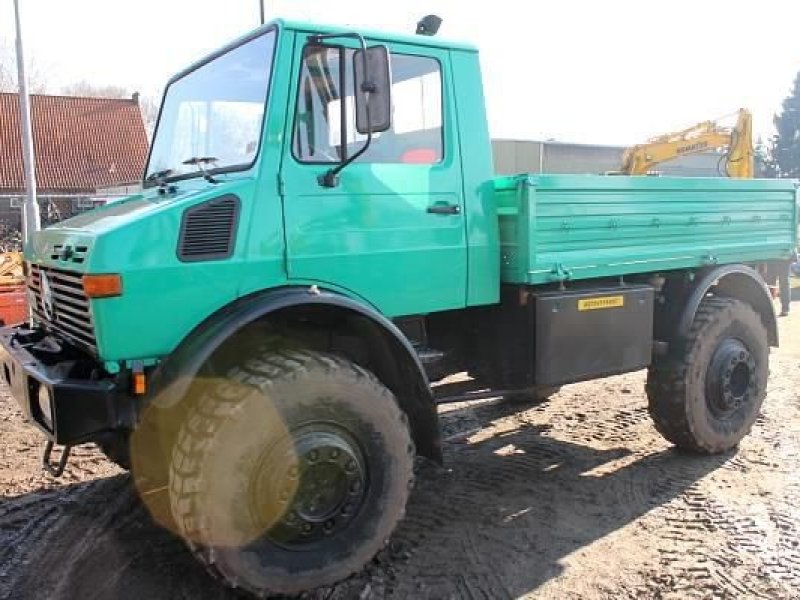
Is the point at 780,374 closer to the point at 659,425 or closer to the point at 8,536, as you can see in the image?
the point at 659,425

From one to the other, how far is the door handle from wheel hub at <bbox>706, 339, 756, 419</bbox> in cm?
243

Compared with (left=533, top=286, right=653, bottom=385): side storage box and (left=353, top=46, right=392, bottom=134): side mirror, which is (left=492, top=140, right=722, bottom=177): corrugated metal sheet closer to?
(left=533, top=286, right=653, bottom=385): side storage box

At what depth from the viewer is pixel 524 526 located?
418 cm

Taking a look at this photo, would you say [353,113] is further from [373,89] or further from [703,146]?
[703,146]

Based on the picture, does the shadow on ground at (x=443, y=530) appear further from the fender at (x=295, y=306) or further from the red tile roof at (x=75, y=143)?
the red tile roof at (x=75, y=143)

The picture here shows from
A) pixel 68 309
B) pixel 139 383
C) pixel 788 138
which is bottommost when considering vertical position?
pixel 139 383

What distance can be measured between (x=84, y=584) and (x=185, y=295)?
1480 millimetres

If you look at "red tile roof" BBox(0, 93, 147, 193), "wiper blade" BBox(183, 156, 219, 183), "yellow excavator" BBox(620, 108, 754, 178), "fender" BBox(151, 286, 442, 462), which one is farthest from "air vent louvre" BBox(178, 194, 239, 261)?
"red tile roof" BBox(0, 93, 147, 193)

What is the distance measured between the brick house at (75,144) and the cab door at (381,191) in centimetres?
2518

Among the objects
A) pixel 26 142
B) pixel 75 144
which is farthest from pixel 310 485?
pixel 75 144

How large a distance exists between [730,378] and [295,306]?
3.51 meters

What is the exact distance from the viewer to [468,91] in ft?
13.6

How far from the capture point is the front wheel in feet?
10.4

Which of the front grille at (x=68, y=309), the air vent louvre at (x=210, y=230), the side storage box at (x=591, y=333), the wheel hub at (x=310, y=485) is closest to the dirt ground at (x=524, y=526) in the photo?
the wheel hub at (x=310, y=485)
